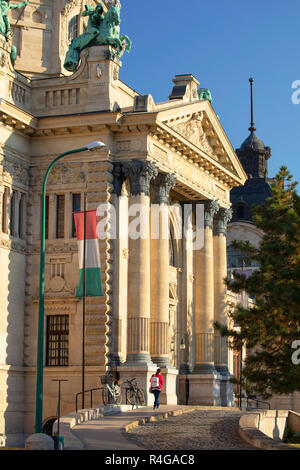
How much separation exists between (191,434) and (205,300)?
22330 mm

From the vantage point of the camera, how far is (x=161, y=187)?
47.6m

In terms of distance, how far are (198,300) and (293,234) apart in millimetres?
21506

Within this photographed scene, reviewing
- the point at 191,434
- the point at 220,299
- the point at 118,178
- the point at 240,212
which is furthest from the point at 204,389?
the point at 240,212

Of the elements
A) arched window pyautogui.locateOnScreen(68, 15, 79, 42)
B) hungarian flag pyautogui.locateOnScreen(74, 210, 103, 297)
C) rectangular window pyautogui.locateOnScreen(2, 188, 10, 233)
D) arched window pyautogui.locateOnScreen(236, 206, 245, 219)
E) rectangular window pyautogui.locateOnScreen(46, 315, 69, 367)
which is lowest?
rectangular window pyautogui.locateOnScreen(46, 315, 69, 367)

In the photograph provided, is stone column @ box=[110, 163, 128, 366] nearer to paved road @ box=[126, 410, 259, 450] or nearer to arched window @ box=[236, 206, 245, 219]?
paved road @ box=[126, 410, 259, 450]

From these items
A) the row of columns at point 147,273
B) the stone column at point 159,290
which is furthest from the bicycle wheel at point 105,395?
the stone column at point 159,290

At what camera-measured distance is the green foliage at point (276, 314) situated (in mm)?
32531

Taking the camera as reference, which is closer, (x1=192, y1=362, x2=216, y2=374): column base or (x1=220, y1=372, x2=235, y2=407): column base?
(x1=192, y1=362, x2=216, y2=374): column base

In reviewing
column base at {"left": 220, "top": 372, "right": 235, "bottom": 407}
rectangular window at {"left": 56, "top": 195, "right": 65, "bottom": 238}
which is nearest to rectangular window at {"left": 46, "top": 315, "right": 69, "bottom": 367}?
rectangular window at {"left": 56, "top": 195, "right": 65, "bottom": 238}

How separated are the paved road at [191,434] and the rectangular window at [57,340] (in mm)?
8573

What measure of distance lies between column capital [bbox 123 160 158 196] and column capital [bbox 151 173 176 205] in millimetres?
2076

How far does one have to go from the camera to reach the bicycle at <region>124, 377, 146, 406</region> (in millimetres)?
42406

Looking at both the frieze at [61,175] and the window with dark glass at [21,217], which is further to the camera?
the window with dark glass at [21,217]

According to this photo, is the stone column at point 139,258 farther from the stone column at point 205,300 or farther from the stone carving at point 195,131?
the stone column at point 205,300
